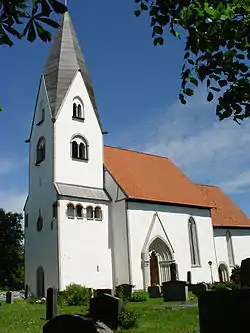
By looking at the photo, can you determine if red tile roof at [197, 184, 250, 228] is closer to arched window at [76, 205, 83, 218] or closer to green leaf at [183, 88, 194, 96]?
arched window at [76, 205, 83, 218]

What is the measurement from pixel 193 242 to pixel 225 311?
2631cm

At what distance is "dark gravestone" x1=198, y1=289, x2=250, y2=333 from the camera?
623 centimetres

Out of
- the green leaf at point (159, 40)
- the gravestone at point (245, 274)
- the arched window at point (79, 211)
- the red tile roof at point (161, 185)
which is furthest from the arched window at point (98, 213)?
the green leaf at point (159, 40)

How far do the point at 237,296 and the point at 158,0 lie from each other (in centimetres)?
454

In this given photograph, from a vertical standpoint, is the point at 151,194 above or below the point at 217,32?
above

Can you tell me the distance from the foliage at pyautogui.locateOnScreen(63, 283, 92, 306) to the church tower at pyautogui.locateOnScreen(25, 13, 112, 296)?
187 centimetres

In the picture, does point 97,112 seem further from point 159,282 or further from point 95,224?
point 159,282

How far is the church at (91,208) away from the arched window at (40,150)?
0.24ft

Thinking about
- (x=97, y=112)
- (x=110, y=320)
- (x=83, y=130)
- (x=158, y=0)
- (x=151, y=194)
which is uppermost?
(x=97, y=112)

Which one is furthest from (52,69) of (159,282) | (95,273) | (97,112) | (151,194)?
(159,282)

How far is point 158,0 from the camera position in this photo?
5031 millimetres

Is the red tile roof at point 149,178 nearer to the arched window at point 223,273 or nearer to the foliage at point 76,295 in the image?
the arched window at point 223,273

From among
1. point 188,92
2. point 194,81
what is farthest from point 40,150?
point 194,81

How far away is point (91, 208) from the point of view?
27812mm
